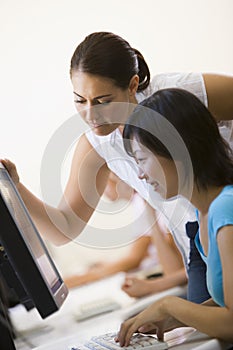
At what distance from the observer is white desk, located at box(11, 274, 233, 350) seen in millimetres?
983

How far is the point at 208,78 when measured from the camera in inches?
55.8

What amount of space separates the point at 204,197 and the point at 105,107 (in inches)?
16.2

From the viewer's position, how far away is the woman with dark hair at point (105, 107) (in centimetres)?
140

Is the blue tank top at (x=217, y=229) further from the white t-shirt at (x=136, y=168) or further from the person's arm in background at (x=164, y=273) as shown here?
the person's arm in background at (x=164, y=273)

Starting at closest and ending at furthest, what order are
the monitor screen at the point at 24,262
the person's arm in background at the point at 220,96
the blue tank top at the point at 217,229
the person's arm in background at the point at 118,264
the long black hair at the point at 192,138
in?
the monitor screen at the point at 24,262
the blue tank top at the point at 217,229
the long black hair at the point at 192,138
the person's arm in background at the point at 220,96
the person's arm in background at the point at 118,264

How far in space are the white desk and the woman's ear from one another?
0.55m

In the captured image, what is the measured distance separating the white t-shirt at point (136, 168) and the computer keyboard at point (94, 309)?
240 millimetres

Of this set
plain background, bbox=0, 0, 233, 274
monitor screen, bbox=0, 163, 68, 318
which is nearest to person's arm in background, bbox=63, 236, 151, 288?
plain background, bbox=0, 0, 233, 274

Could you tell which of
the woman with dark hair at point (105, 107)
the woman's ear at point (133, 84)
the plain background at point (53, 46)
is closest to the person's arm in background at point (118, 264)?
the plain background at point (53, 46)

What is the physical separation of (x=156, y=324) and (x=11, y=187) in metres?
0.36

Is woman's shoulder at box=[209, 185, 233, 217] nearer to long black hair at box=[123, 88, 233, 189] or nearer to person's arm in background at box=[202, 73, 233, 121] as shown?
long black hair at box=[123, 88, 233, 189]

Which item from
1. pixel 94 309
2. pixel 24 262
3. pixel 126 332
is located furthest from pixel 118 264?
pixel 24 262

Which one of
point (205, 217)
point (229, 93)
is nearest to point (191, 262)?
point (205, 217)

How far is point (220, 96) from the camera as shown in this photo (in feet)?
4.58
